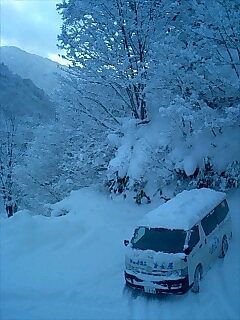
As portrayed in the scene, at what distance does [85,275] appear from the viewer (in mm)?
9422

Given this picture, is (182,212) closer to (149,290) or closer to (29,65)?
(149,290)

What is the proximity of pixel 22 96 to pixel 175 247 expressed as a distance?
44.5m

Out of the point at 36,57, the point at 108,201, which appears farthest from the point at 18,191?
the point at 36,57

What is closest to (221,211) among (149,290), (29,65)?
(149,290)

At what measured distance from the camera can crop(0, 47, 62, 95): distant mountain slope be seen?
8338 cm

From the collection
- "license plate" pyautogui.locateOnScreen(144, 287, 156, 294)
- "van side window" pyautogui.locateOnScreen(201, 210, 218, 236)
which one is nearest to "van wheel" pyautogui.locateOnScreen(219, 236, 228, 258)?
"van side window" pyautogui.locateOnScreen(201, 210, 218, 236)

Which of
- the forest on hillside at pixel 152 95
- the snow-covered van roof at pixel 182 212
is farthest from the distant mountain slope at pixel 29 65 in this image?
the snow-covered van roof at pixel 182 212

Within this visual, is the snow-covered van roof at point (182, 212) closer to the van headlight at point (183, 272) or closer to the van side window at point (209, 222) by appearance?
the van side window at point (209, 222)

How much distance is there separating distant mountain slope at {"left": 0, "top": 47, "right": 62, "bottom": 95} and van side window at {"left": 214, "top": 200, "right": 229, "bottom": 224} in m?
73.2

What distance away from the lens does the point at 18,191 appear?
27.6 metres

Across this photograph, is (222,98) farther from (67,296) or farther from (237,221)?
(67,296)

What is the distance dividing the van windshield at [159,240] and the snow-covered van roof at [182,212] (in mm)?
116

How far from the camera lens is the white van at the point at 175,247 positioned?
7.87 metres

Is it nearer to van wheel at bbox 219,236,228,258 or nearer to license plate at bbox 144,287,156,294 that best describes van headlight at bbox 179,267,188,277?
license plate at bbox 144,287,156,294
